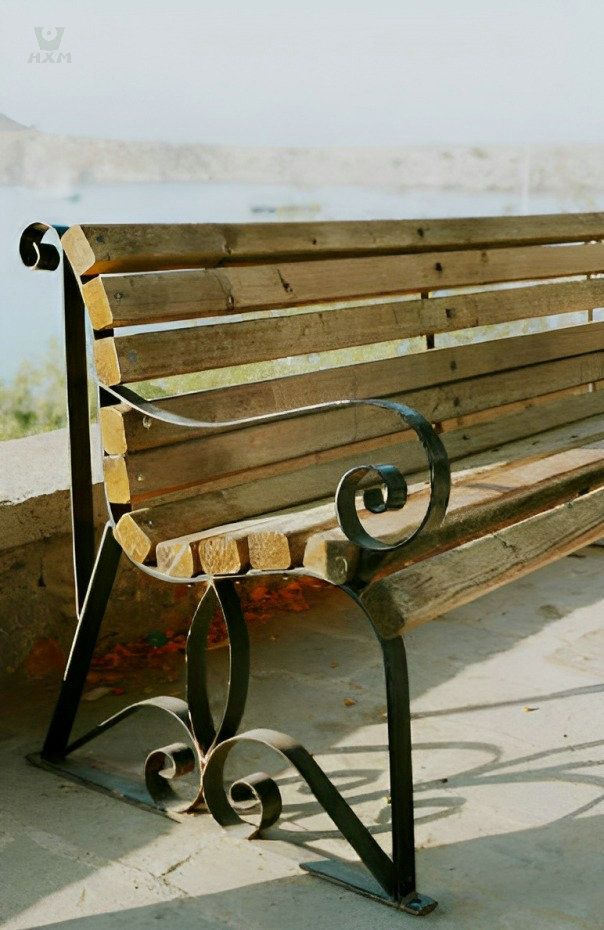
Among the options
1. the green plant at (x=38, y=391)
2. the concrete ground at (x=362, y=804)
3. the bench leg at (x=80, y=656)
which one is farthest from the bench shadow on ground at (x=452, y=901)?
the green plant at (x=38, y=391)

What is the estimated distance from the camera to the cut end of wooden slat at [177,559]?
1.91 meters

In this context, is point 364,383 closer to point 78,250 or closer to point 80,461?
point 80,461

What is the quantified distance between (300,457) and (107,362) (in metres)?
0.53

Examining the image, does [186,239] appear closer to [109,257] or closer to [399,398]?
[109,257]

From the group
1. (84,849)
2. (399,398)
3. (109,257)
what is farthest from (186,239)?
(84,849)

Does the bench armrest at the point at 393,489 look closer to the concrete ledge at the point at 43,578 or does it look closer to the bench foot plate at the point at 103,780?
the bench foot plate at the point at 103,780

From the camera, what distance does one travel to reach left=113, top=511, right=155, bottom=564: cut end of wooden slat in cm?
205

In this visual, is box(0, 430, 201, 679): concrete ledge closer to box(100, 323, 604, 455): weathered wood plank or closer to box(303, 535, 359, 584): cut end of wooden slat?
box(100, 323, 604, 455): weathered wood plank

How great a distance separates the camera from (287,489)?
7.57 ft

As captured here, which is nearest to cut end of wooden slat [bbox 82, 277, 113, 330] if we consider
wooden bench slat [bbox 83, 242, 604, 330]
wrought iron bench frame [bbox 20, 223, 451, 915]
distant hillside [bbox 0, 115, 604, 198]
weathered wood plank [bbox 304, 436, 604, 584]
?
wooden bench slat [bbox 83, 242, 604, 330]

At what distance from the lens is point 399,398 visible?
274 cm

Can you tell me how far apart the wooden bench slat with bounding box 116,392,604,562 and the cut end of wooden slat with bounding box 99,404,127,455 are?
13cm

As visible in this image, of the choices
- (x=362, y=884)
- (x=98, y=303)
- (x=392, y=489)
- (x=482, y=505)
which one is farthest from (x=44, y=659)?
(x=392, y=489)

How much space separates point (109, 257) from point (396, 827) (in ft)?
3.89
